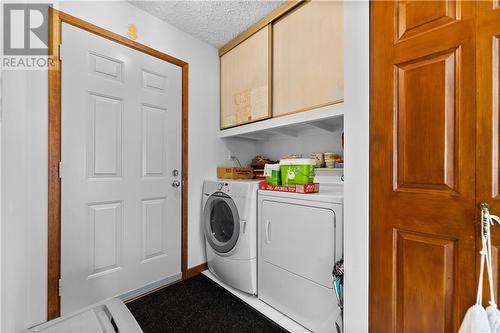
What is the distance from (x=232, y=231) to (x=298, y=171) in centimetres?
83

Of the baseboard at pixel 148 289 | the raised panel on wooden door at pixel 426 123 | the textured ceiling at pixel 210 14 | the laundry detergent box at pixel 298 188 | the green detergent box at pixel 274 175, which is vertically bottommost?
the baseboard at pixel 148 289

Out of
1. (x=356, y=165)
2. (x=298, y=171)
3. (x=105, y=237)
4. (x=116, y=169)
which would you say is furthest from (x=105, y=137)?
(x=356, y=165)

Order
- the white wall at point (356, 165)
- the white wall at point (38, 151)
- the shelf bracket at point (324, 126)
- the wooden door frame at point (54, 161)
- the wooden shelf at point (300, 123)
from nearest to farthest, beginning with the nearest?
the white wall at point (38, 151)
the white wall at point (356, 165)
the wooden door frame at point (54, 161)
the wooden shelf at point (300, 123)
the shelf bracket at point (324, 126)

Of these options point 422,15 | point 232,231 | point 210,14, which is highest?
point 210,14

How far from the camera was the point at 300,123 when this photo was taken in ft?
5.64

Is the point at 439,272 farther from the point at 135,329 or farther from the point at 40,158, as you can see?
the point at 40,158

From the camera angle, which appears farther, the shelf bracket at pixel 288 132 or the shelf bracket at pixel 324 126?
the shelf bracket at pixel 288 132

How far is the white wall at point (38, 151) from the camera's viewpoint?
530 millimetres

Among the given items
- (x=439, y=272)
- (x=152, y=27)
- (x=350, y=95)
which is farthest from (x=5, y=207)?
(x=152, y=27)

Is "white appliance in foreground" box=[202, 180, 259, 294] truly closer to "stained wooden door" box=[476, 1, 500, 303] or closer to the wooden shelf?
the wooden shelf

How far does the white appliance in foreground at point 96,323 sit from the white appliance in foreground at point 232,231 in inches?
40.4

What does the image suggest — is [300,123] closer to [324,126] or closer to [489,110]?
[324,126]

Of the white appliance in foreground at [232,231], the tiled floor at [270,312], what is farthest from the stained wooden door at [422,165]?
the white appliance in foreground at [232,231]

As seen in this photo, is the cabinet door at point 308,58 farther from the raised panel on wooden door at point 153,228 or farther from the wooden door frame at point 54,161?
the wooden door frame at point 54,161
